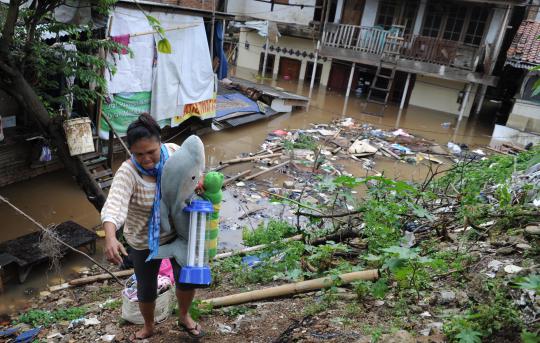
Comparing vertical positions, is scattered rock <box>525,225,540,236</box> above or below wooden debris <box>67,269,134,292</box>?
above

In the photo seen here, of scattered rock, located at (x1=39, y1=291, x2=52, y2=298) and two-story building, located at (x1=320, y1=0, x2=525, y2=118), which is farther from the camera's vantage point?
two-story building, located at (x1=320, y1=0, x2=525, y2=118)

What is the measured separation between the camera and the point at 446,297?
2.89 meters

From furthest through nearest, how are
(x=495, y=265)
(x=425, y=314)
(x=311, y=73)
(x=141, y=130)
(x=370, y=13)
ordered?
(x=311, y=73)
(x=370, y=13)
(x=495, y=265)
(x=425, y=314)
(x=141, y=130)

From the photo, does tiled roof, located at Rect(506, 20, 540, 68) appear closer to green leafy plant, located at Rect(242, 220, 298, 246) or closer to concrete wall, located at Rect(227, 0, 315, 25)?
concrete wall, located at Rect(227, 0, 315, 25)

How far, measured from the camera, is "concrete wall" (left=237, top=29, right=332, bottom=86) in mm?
23531

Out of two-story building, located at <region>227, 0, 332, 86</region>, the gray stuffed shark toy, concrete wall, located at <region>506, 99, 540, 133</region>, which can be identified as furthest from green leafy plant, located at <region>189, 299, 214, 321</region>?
two-story building, located at <region>227, 0, 332, 86</region>

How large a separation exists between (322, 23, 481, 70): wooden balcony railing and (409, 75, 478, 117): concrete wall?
2.22m

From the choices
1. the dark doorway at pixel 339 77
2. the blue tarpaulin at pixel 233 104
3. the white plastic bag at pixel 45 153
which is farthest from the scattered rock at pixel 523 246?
the dark doorway at pixel 339 77

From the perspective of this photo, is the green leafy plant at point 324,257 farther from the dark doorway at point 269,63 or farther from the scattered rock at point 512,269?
the dark doorway at point 269,63

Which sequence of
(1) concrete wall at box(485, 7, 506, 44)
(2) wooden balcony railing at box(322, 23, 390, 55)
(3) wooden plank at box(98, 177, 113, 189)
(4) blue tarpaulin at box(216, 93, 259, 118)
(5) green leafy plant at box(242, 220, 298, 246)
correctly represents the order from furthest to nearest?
(2) wooden balcony railing at box(322, 23, 390, 55) < (1) concrete wall at box(485, 7, 506, 44) < (4) blue tarpaulin at box(216, 93, 259, 118) < (3) wooden plank at box(98, 177, 113, 189) < (5) green leafy plant at box(242, 220, 298, 246)

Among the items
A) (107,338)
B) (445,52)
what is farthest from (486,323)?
(445,52)

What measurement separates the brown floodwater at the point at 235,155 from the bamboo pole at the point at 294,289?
3.55 meters

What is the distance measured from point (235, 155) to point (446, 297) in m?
9.59

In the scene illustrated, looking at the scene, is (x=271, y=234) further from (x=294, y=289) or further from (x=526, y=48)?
(x=526, y=48)
